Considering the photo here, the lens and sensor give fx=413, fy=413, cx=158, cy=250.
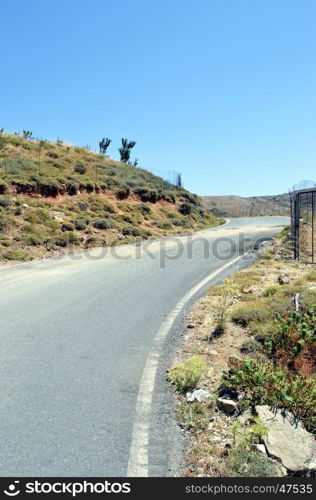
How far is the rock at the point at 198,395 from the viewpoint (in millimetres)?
4918

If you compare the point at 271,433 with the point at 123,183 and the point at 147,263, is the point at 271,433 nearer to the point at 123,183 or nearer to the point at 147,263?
the point at 147,263

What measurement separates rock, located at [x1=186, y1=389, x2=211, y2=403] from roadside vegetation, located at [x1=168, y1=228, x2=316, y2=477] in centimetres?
1

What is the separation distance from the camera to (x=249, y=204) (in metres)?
122

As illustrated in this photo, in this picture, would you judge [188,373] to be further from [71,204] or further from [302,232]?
[71,204]

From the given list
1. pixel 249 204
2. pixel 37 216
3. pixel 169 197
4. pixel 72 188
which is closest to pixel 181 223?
pixel 169 197

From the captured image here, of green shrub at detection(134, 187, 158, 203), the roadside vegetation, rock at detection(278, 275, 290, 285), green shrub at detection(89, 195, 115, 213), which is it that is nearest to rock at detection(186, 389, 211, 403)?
the roadside vegetation

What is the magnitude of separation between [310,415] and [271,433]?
64cm

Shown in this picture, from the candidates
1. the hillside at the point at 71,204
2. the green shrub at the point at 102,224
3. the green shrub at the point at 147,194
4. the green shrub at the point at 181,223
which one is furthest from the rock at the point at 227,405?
the green shrub at the point at 147,194

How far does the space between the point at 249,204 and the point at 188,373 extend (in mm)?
120462

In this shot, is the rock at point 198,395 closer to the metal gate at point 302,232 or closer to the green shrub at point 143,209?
the metal gate at point 302,232

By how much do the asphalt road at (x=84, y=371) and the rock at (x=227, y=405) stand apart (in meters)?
0.57

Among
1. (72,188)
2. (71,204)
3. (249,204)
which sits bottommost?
(71,204)

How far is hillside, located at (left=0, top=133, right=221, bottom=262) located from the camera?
2045cm

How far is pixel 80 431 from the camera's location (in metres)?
4.14
